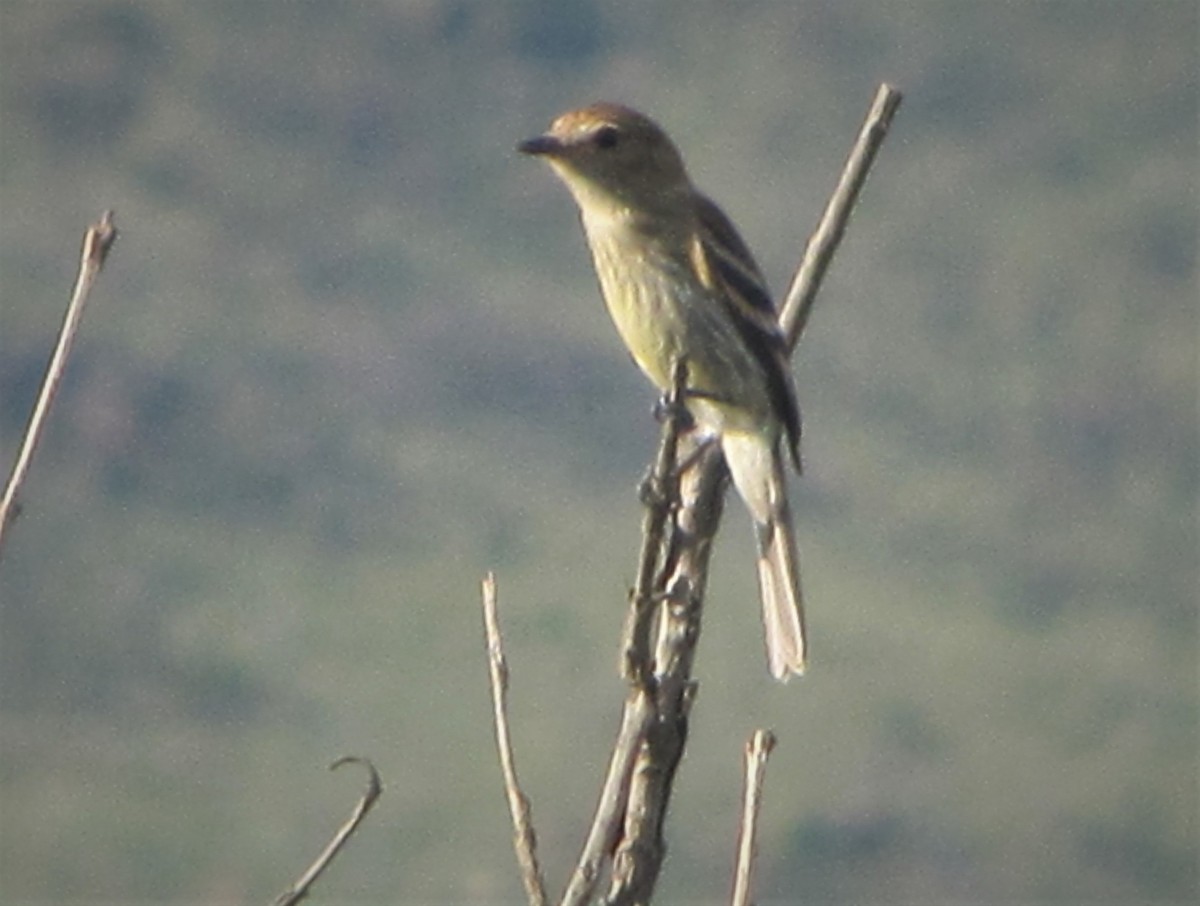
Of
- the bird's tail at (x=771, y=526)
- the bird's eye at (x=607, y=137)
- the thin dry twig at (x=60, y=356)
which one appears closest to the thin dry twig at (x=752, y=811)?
the thin dry twig at (x=60, y=356)

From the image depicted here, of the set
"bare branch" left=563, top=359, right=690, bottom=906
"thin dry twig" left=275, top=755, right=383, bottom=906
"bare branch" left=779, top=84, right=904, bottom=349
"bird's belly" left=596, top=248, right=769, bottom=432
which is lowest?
"bird's belly" left=596, top=248, right=769, bottom=432

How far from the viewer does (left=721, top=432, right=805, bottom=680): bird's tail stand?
3367 mm

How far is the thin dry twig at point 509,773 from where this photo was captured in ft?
5.45

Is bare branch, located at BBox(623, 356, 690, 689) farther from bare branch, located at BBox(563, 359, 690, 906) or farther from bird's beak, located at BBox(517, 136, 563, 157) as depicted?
bird's beak, located at BBox(517, 136, 563, 157)

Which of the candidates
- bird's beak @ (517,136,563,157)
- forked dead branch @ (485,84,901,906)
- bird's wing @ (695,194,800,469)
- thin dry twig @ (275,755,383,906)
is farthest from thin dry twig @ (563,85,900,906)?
bird's wing @ (695,194,800,469)

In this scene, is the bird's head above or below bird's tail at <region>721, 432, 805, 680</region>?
above

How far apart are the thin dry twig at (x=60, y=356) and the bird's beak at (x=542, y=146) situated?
76.7 inches

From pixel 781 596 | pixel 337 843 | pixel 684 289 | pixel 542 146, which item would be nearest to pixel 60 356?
pixel 337 843

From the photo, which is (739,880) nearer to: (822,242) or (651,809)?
(651,809)

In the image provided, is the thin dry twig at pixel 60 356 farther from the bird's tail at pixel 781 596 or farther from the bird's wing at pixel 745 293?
the bird's wing at pixel 745 293

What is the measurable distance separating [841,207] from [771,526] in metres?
1.71

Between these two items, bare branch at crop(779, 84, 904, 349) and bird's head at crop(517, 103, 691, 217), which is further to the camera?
bird's head at crop(517, 103, 691, 217)

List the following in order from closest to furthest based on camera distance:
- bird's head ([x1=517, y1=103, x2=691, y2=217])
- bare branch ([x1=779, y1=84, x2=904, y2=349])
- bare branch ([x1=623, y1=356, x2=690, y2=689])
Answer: bare branch ([x1=623, y1=356, x2=690, y2=689]) < bare branch ([x1=779, y1=84, x2=904, y2=349]) < bird's head ([x1=517, y1=103, x2=691, y2=217])

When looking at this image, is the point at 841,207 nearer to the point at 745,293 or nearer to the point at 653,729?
the point at 653,729
